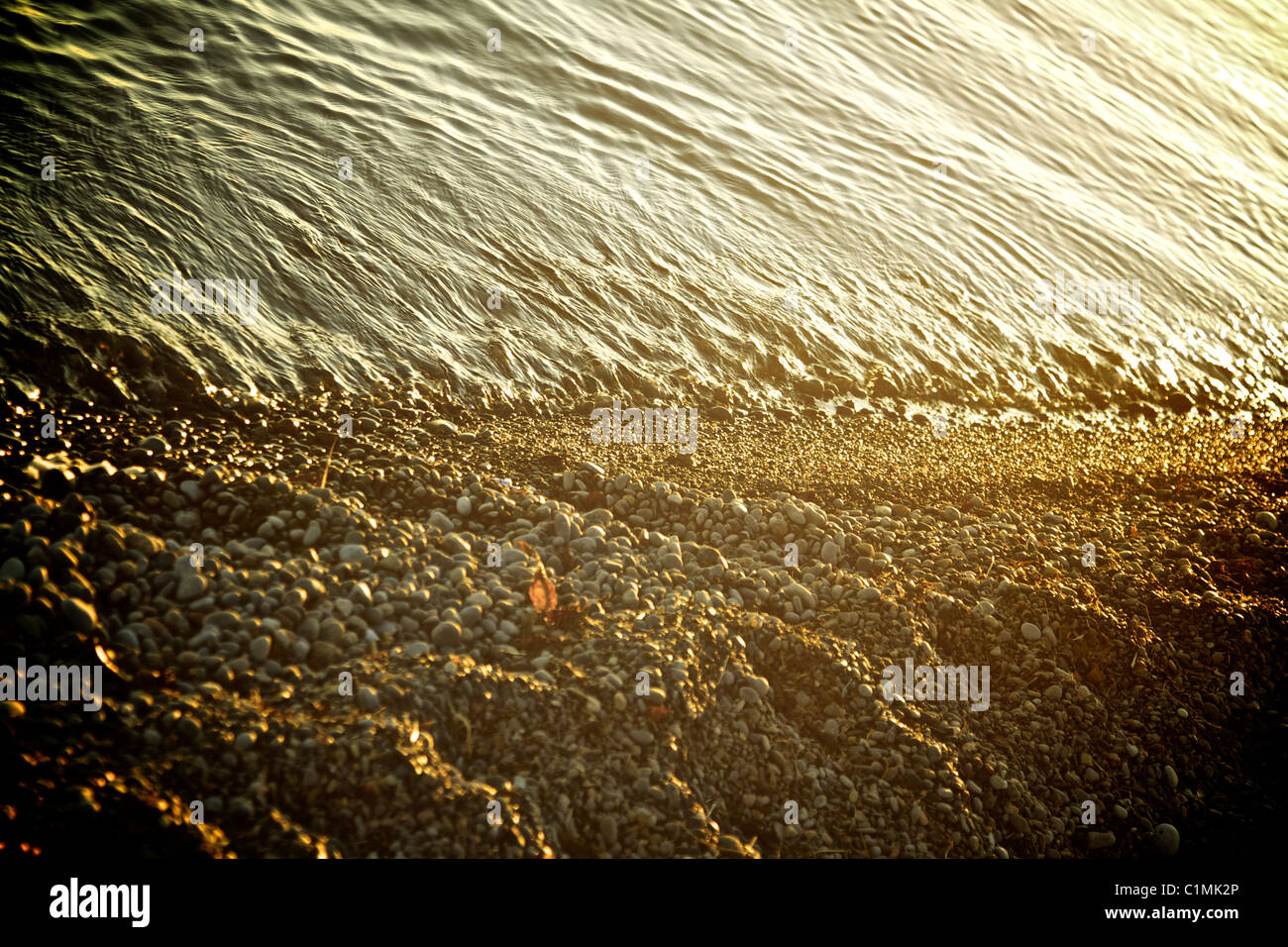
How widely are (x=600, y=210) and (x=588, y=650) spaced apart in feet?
21.3

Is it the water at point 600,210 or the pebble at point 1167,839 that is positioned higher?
the water at point 600,210

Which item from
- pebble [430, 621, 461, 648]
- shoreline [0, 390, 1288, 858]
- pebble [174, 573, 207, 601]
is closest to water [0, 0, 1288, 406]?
shoreline [0, 390, 1288, 858]

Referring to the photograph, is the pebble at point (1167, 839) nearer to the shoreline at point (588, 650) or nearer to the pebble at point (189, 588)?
the shoreline at point (588, 650)

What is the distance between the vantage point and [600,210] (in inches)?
389

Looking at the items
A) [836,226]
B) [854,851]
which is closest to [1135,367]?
[836,226]

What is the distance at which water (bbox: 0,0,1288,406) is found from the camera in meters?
7.17

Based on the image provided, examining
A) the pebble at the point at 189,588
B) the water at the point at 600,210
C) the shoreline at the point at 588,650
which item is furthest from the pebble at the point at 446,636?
the water at the point at 600,210

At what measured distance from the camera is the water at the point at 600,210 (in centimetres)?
717

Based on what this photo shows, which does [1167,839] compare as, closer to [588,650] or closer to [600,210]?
[588,650]

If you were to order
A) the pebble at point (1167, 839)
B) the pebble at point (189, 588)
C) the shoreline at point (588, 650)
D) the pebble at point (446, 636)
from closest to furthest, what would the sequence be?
the shoreline at point (588, 650)
the pebble at point (189, 588)
the pebble at point (446, 636)
the pebble at point (1167, 839)

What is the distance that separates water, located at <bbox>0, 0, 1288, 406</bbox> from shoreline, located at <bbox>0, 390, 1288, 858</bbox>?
1.30 m

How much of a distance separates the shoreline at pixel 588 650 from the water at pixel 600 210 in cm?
130

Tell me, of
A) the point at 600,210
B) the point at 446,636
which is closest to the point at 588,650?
the point at 446,636

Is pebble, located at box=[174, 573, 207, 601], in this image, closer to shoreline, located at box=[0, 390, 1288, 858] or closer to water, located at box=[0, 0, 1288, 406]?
shoreline, located at box=[0, 390, 1288, 858]
